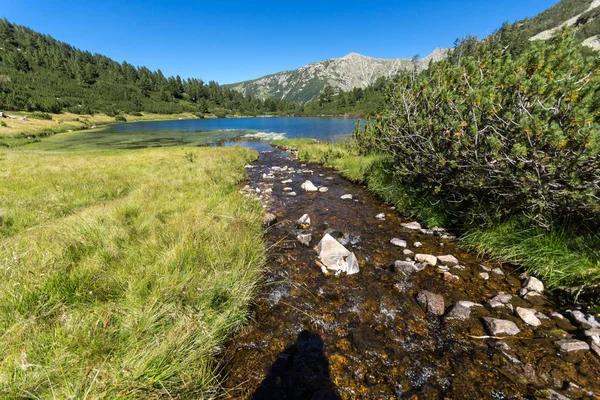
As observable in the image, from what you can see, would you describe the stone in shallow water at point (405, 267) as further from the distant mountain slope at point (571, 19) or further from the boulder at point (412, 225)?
the distant mountain slope at point (571, 19)

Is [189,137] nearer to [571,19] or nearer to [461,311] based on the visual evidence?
[461,311]

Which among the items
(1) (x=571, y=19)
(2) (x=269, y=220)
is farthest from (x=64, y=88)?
(1) (x=571, y=19)

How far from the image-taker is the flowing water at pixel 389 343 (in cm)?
343

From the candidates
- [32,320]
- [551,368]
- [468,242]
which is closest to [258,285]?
[32,320]

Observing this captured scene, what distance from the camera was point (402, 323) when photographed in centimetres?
451

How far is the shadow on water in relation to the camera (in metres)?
3.44

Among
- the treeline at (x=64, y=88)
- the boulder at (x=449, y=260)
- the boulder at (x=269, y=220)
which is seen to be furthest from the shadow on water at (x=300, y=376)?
the treeline at (x=64, y=88)

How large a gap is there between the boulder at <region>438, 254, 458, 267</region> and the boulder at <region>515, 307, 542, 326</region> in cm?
171

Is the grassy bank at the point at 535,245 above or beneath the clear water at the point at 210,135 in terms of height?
above

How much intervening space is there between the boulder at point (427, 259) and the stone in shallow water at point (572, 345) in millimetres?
2540

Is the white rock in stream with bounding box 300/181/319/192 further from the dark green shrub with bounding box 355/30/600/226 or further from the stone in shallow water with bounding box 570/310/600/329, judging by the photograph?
the stone in shallow water with bounding box 570/310/600/329

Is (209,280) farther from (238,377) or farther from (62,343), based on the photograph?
(62,343)

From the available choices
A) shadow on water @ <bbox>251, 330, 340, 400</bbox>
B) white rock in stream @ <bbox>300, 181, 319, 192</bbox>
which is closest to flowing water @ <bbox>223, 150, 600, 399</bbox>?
shadow on water @ <bbox>251, 330, 340, 400</bbox>

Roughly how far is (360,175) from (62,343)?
13827 millimetres
